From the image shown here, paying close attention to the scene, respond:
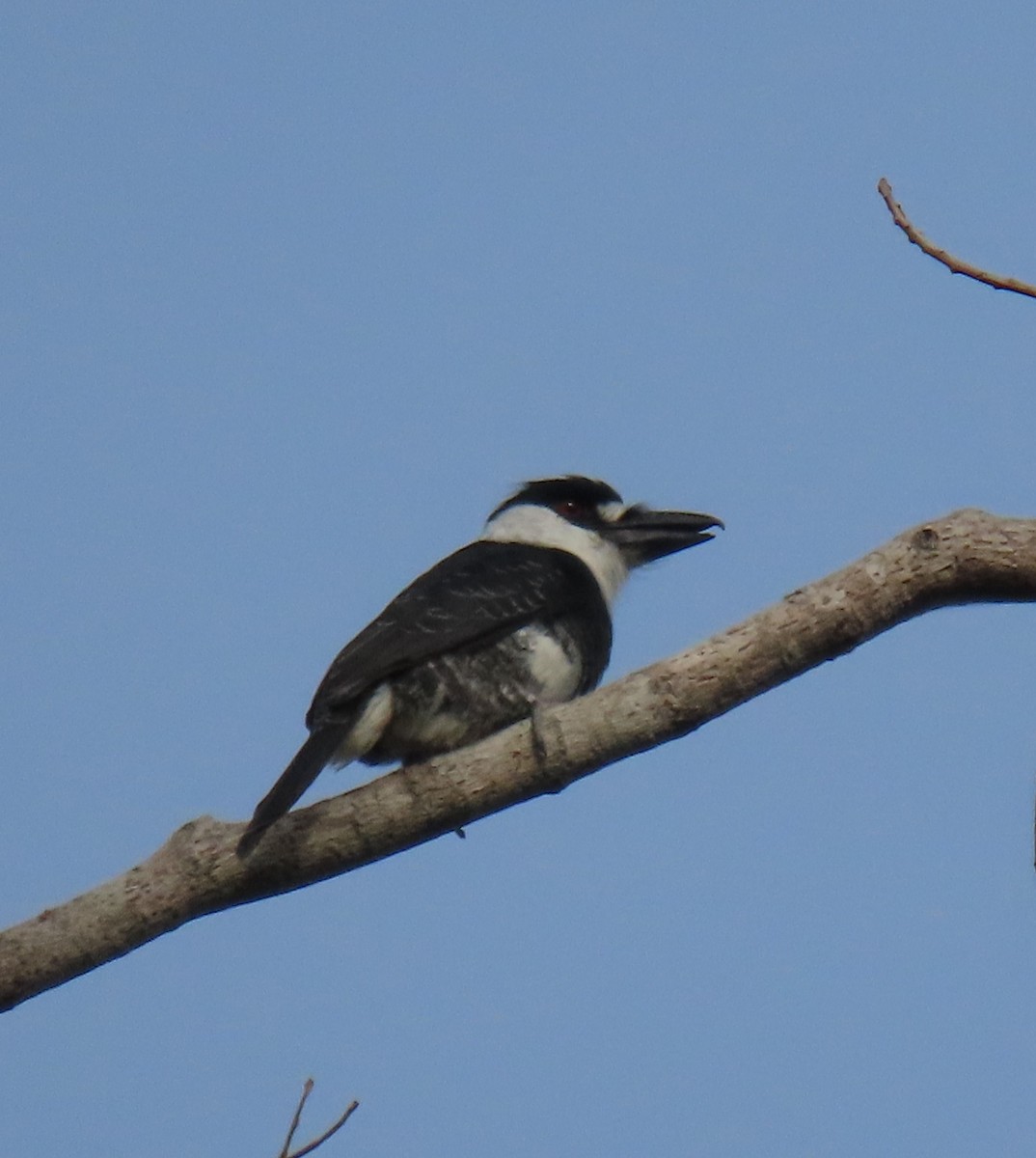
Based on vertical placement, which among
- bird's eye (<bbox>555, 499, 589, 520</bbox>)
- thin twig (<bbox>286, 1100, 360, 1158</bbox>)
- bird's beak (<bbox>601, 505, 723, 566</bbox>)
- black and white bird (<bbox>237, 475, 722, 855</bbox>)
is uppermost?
bird's eye (<bbox>555, 499, 589, 520</bbox>)

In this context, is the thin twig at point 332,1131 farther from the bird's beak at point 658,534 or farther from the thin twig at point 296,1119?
the bird's beak at point 658,534

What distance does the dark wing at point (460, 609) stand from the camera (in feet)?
13.5

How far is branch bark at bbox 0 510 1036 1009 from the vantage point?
322 cm

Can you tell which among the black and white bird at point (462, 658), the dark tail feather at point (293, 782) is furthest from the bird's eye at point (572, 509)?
the dark tail feather at point (293, 782)

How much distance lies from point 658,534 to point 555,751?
77.2 inches

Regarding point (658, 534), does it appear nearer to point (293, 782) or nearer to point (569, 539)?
point (569, 539)

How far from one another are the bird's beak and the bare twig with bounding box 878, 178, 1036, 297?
7.03ft

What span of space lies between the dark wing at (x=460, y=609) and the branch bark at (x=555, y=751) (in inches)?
27.4

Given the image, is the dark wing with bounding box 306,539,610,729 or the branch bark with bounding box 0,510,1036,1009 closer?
the branch bark with bounding box 0,510,1036,1009

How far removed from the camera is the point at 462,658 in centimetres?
429

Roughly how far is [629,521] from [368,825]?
205 cm

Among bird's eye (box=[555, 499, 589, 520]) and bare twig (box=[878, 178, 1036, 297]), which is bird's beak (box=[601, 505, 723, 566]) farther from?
bare twig (box=[878, 178, 1036, 297])

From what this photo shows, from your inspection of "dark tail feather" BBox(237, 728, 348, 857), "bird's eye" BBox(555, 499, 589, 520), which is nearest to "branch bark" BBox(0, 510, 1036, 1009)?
"dark tail feather" BBox(237, 728, 348, 857)

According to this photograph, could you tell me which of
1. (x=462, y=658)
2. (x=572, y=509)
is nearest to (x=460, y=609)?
(x=462, y=658)
